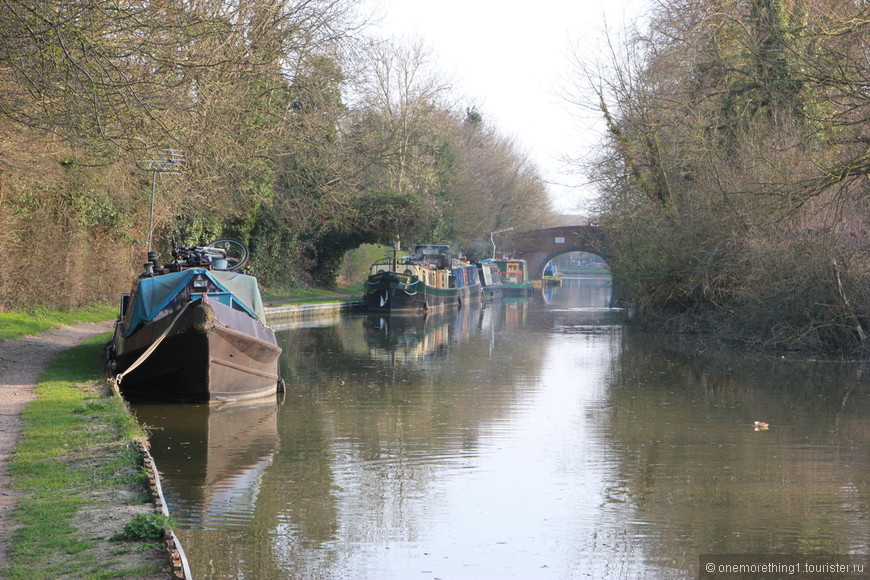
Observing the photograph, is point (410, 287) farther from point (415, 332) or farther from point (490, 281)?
point (490, 281)

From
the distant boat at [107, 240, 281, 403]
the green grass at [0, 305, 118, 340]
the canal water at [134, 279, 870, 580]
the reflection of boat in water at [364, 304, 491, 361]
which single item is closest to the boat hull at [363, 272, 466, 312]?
the reflection of boat in water at [364, 304, 491, 361]

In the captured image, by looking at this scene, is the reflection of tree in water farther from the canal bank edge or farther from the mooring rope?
the mooring rope

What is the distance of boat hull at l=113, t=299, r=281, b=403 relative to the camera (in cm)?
1116

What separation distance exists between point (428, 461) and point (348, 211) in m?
23.5

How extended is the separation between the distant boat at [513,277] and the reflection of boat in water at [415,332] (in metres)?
18.3

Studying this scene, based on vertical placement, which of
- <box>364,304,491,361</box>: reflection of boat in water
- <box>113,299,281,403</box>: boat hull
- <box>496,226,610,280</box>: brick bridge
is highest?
<box>496,226,610,280</box>: brick bridge

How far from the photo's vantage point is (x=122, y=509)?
18.8 ft

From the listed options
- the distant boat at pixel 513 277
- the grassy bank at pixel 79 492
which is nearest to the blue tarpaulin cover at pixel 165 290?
the grassy bank at pixel 79 492

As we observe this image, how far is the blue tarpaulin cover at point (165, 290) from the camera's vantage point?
1218 cm

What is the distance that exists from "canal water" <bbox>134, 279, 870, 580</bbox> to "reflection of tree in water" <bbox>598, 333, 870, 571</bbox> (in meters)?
0.03

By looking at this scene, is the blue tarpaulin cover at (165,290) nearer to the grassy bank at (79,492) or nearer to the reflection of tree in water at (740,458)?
the grassy bank at (79,492)

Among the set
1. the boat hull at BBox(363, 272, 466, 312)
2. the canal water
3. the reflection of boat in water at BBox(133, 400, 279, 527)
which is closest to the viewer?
the canal water

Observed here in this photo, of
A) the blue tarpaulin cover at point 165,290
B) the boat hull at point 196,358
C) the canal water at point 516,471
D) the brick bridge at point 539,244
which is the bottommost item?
the canal water at point 516,471

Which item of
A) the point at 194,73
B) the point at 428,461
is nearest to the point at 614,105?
the point at 194,73
